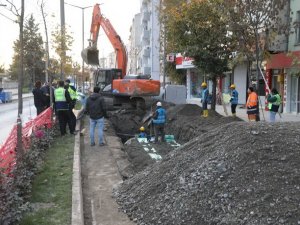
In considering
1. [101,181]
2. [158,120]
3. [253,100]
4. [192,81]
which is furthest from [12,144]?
[192,81]

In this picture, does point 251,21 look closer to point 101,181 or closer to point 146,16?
point 101,181

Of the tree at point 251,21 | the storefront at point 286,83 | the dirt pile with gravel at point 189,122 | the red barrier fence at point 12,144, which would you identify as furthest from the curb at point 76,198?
the storefront at point 286,83

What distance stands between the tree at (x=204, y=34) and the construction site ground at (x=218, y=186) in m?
12.1

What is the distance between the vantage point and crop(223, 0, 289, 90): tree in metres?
16.8

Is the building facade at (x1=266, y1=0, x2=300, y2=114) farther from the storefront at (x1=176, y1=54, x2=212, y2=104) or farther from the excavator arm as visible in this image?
the storefront at (x1=176, y1=54, x2=212, y2=104)

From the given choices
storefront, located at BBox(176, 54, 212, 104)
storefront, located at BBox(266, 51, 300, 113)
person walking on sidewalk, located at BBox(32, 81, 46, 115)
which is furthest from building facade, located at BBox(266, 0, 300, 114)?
storefront, located at BBox(176, 54, 212, 104)

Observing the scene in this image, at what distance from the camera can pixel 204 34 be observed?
65.0 feet

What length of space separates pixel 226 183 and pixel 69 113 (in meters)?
9.07

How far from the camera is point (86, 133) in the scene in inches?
620

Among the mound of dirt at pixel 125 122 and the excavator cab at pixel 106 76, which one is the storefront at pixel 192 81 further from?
the mound of dirt at pixel 125 122

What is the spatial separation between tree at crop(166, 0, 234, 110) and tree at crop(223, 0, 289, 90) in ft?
6.16

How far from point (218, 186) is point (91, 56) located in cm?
1768

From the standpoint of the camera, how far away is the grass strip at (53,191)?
6.06 m

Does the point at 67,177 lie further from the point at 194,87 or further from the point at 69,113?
the point at 194,87
